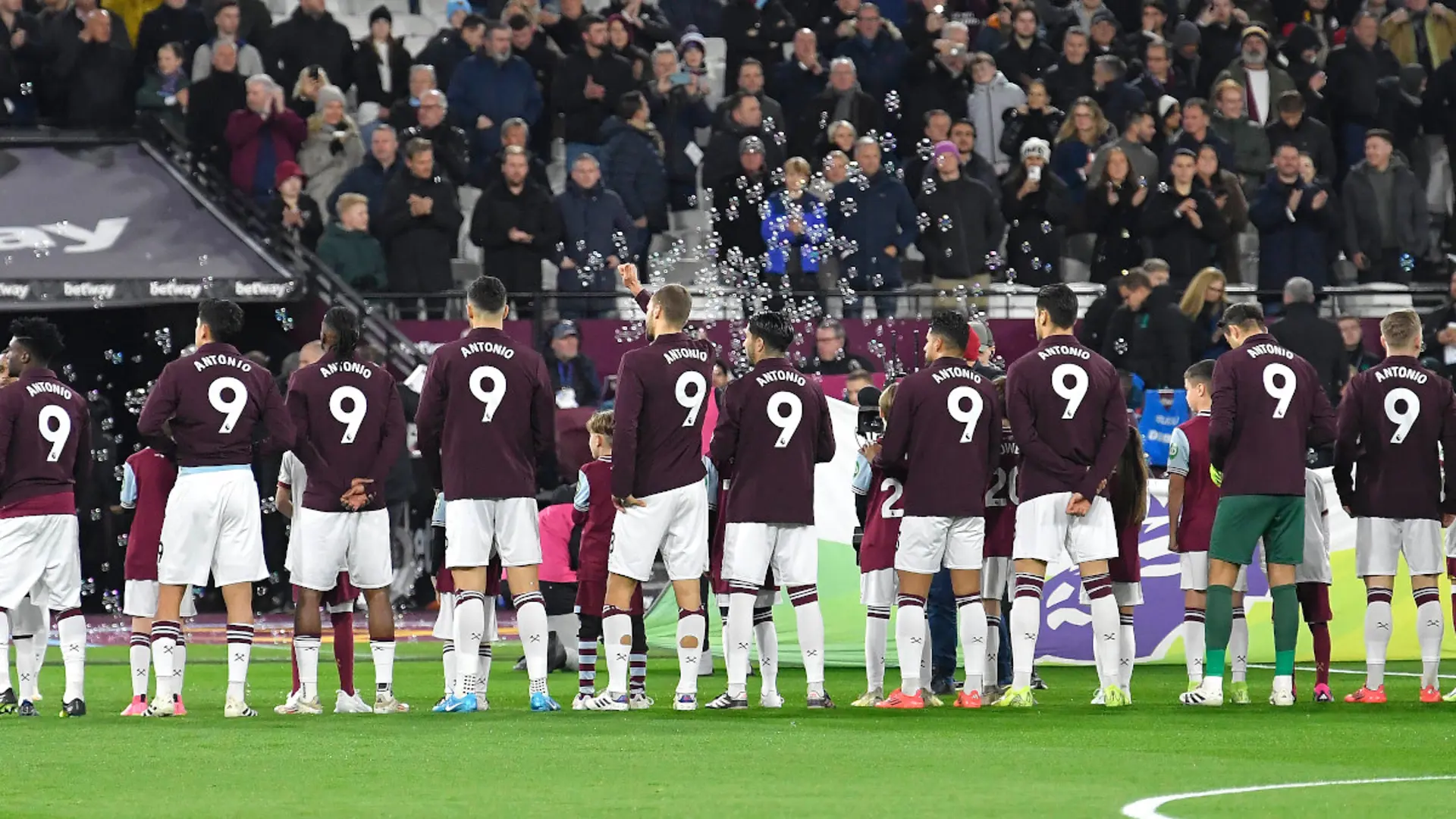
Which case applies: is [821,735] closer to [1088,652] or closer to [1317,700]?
[1317,700]

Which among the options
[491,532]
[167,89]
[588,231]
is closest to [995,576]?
[491,532]

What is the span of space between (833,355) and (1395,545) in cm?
758

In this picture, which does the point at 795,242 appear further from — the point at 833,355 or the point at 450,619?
the point at 450,619

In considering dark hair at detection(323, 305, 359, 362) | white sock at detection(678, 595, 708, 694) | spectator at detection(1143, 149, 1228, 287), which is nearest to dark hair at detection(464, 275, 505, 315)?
dark hair at detection(323, 305, 359, 362)

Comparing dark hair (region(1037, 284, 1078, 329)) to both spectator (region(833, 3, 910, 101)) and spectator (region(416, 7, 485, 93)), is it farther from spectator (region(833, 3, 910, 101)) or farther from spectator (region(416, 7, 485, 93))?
spectator (region(833, 3, 910, 101))

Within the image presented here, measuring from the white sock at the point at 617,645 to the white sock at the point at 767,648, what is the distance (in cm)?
56

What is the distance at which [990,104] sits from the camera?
24.6 meters

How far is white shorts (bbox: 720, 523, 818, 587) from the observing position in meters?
13.1

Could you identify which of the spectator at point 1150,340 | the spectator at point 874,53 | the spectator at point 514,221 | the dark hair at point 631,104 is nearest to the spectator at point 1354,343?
the spectator at point 1150,340

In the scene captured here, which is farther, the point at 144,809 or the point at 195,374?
the point at 195,374

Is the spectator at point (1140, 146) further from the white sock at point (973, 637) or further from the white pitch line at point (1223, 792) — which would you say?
the white pitch line at point (1223, 792)

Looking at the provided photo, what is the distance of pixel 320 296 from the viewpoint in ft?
70.1

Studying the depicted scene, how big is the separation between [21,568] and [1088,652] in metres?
7.29

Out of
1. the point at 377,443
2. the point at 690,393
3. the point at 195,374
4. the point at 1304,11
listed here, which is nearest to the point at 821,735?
the point at 690,393
